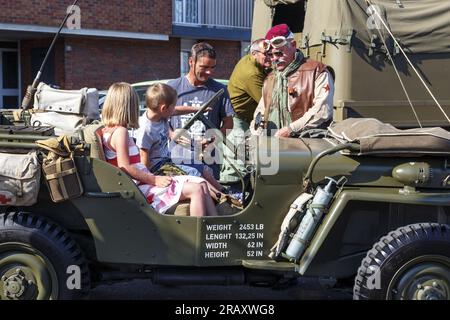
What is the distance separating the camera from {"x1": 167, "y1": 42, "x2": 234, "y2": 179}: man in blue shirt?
17.1ft

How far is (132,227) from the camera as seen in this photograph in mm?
3906

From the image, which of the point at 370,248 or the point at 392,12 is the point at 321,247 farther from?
the point at 392,12

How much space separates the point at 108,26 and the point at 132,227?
49.7 feet

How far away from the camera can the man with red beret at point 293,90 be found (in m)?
4.60

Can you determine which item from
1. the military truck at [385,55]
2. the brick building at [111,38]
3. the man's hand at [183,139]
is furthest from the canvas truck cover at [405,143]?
the brick building at [111,38]

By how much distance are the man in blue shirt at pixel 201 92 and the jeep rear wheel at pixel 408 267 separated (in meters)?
1.69

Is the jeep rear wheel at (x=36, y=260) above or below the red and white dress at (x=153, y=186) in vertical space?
below

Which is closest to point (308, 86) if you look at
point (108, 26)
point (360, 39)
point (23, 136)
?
point (23, 136)

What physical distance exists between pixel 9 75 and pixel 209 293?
1591 cm

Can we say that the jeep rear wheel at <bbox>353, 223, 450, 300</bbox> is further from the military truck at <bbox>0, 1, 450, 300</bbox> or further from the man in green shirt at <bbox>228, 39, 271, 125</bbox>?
the man in green shirt at <bbox>228, 39, 271, 125</bbox>

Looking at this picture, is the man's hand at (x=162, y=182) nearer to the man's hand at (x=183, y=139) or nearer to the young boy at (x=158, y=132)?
the young boy at (x=158, y=132)

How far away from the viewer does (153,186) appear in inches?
163

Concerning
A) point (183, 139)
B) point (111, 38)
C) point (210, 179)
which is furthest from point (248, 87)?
point (111, 38)

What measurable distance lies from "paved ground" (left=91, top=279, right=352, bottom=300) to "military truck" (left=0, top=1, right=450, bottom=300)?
2.82 feet
